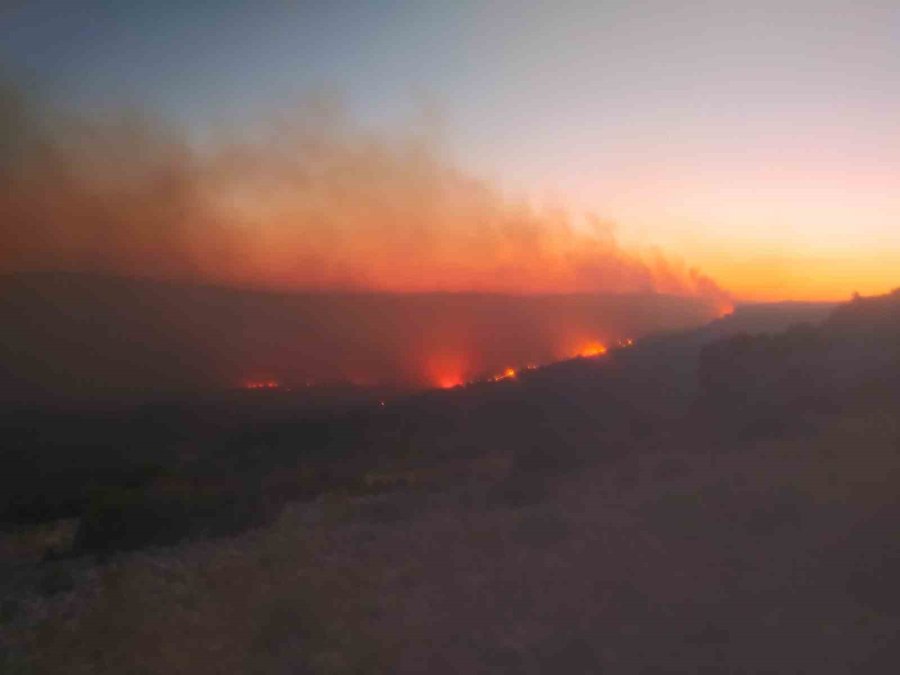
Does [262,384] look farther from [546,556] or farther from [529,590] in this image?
[529,590]

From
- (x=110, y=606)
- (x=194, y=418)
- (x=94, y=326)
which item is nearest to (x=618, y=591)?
(x=110, y=606)

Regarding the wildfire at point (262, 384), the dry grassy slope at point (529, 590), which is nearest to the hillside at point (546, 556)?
the dry grassy slope at point (529, 590)

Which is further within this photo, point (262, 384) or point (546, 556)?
point (262, 384)

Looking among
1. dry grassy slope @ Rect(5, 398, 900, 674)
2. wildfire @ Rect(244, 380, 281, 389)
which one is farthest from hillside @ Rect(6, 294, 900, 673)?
wildfire @ Rect(244, 380, 281, 389)

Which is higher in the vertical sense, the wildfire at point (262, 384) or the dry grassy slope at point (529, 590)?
the dry grassy slope at point (529, 590)

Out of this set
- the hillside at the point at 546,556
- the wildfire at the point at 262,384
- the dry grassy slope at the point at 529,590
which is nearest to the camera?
the dry grassy slope at the point at 529,590

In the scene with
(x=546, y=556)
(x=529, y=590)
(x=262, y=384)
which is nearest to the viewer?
(x=529, y=590)

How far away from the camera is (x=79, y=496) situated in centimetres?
2036

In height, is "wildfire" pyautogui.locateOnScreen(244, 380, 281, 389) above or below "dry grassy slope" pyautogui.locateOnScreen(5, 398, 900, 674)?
below

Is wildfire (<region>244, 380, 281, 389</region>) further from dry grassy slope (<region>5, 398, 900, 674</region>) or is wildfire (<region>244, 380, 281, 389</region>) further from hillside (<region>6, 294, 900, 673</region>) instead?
dry grassy slope (<region>5, 398, 900, 674</region>)

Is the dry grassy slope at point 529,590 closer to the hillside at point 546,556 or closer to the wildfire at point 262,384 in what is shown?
the hillside at point 546,556

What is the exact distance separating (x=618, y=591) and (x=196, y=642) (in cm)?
548

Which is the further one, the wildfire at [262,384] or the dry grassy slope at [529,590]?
the wildfire at [262,384]

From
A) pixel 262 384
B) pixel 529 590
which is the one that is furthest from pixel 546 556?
pixel 262 384
